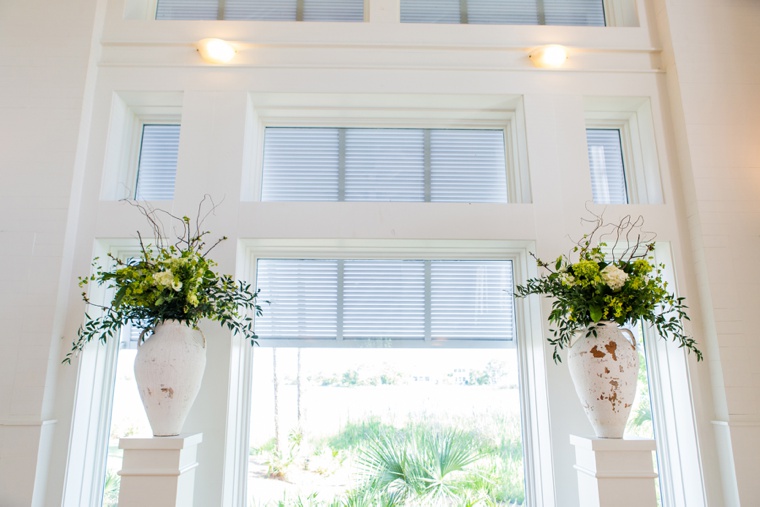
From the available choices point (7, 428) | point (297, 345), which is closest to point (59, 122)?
point (7, 428)

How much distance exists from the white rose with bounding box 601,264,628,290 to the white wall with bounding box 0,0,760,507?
0.57 metres

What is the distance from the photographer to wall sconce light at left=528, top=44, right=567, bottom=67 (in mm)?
2754

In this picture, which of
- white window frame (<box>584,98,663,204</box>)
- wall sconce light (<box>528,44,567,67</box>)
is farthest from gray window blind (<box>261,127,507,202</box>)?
white window frame (<box>584,98,663,204</box>)

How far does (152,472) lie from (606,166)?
2696 millimetres

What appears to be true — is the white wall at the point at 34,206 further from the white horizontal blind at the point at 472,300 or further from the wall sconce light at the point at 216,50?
the white horizontal blind at the point at 472,300

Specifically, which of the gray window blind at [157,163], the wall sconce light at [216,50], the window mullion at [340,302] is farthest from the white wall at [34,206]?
the window mullion at [340,302]

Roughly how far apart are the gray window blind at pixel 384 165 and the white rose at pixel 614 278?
0.97 metres

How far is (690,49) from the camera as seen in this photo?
2.78m

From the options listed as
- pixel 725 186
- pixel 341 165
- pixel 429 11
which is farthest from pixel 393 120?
pixel 725 186

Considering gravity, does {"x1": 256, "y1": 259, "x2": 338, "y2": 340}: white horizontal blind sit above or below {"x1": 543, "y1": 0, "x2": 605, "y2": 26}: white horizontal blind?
below

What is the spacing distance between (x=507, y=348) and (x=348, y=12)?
210 centimetres

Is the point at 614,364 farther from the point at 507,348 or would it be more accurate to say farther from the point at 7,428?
the point at 7,428

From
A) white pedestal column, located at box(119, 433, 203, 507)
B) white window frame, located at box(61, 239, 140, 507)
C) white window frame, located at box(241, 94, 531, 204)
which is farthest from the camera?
white window frame, located at box(241, 94, 531, 204)

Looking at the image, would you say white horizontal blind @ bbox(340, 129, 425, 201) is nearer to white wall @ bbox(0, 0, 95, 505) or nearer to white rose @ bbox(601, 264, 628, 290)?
white rose @ bbox(601, 264, 628, 290)
